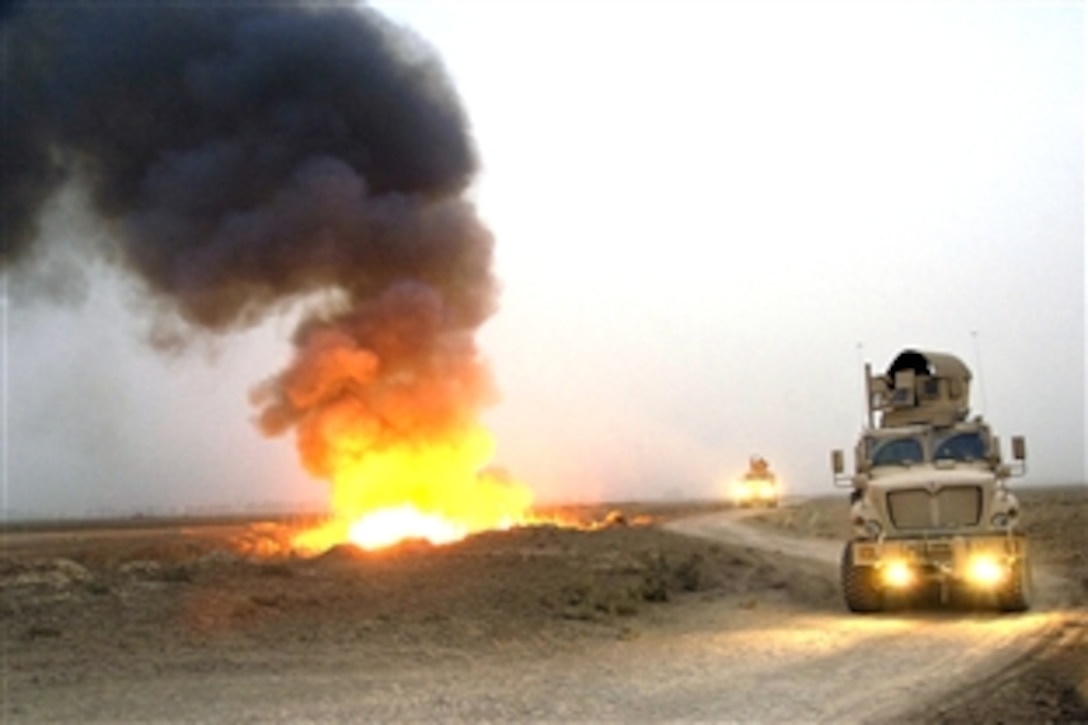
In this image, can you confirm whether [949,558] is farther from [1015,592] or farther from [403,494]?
[403,494]

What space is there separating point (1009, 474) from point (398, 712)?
12.1 meters

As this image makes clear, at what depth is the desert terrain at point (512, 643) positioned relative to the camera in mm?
11672

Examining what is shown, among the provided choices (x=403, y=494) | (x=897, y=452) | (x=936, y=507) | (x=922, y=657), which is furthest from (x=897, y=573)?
(x=403, y=494)

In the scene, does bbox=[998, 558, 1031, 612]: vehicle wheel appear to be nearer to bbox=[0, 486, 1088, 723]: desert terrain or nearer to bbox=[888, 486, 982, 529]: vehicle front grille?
bbox=[0, 486, 1088, 723]: desert terrain

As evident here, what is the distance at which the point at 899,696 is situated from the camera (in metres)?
11.2

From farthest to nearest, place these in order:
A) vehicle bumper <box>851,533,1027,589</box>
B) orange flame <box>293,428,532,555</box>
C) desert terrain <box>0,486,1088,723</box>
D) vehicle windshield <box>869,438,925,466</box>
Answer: orange flame <box>293,428,532,555</box> < vehicle windshield <box>869,438,925,466</box> < vehicle bumper <box>851,533,1027,589</box> < desert terrain <box>0,486,1088,723</box>

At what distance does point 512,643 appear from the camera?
657 inches

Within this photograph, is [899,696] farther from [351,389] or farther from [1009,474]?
[351,389]

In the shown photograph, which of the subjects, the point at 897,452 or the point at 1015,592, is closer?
the point at 1015,592

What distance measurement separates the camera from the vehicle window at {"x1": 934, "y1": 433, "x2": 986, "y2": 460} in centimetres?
1892

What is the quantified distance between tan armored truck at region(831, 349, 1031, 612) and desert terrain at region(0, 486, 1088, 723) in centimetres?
61

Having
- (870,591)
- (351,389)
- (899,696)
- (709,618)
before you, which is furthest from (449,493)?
(899,696)

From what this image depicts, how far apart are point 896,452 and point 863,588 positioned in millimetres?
2707

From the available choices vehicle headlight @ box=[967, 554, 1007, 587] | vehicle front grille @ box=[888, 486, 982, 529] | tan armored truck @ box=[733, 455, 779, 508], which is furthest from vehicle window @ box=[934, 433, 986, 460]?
tan armored truck @ box=[733, 455, 779, 508]
